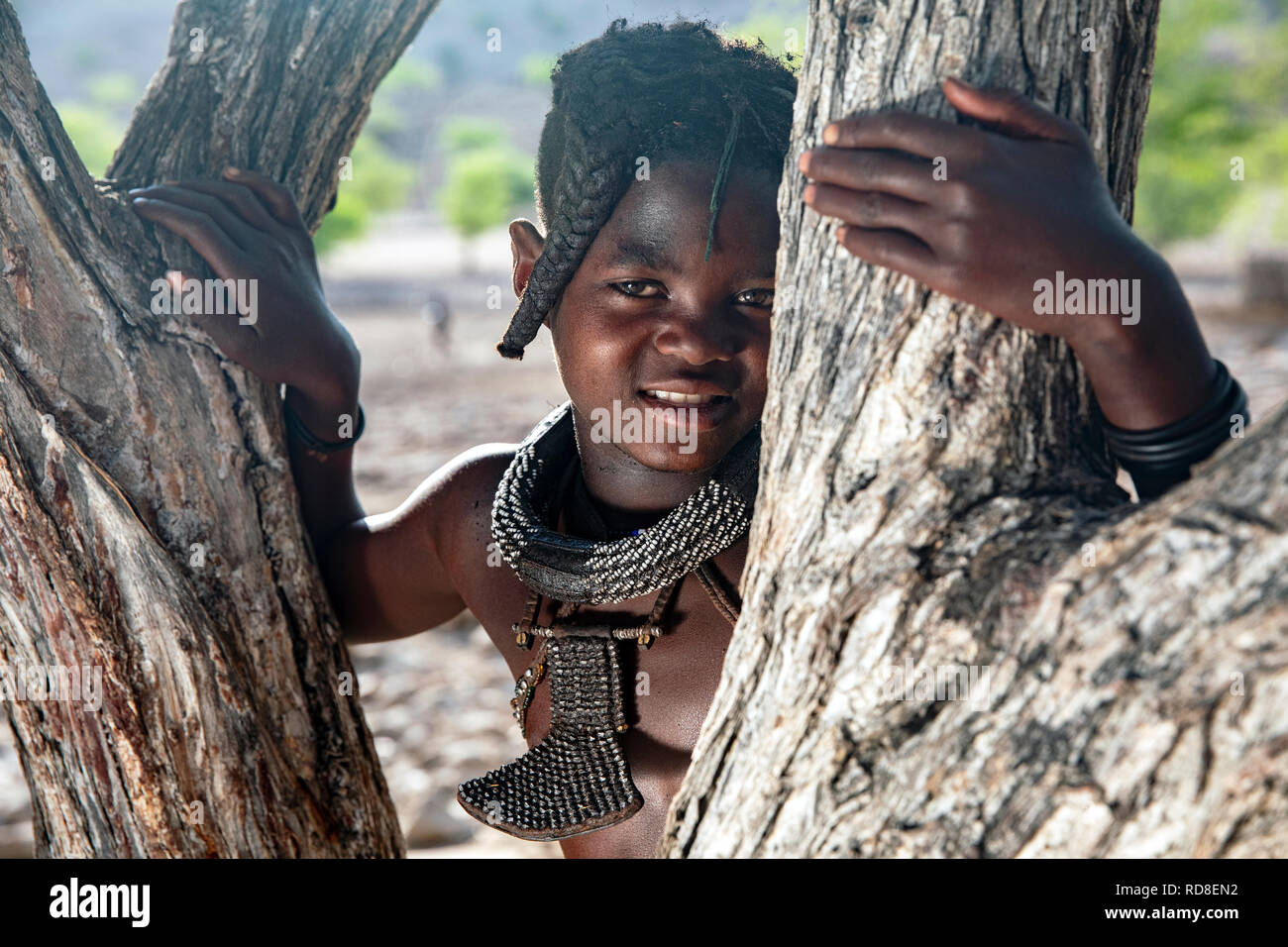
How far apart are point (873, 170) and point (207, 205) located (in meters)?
1.21

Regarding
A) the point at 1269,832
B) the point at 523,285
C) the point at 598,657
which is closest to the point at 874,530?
the point at 1269,832

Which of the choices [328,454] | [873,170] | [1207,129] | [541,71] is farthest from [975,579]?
[1207,129]

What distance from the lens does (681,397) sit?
1795 mm

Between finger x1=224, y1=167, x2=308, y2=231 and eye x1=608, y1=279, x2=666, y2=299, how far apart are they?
611 millimetres

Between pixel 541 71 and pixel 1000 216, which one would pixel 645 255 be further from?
pixel 541 71

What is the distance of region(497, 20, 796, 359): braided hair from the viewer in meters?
1.80

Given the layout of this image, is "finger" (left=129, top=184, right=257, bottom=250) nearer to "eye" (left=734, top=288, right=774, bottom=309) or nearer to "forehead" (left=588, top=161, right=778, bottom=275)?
"forehead" (left=588, top=161, right=778, bottom=275)

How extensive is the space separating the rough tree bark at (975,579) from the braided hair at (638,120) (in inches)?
21.1

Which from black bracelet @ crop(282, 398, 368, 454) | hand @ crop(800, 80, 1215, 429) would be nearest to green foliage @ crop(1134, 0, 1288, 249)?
black bracelet @ crop(282, 398, 368, 454)

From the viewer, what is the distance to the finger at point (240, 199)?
6.22 feet

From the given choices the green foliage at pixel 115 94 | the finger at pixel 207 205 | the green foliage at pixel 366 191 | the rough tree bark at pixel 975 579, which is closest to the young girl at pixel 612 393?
the finger at pixel 207 205

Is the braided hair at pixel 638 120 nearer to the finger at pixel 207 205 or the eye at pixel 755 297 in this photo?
the eye at pixel 755 297
